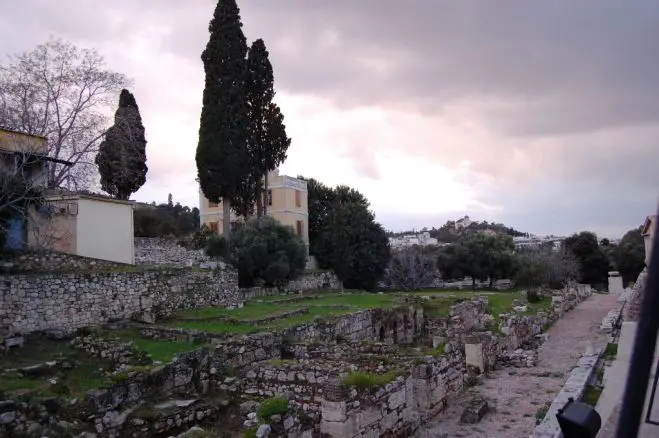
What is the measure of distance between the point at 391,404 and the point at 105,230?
1280 cm

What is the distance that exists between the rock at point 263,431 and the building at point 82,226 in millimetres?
11473

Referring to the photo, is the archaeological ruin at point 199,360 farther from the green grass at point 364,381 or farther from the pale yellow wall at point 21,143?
the pale yellow wall at point 21,143

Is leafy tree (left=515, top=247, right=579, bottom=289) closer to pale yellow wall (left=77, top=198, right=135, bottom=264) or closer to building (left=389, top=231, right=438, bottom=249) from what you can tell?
pale yellow wall (left=77, top=198, right=135, bottom=264)

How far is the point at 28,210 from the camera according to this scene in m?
15.3

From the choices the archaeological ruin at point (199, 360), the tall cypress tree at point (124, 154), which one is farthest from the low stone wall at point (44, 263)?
the tall cypress tree at point (124, 154)

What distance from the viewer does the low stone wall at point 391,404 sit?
770cm

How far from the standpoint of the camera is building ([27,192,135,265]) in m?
16.1

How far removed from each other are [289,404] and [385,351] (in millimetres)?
4884

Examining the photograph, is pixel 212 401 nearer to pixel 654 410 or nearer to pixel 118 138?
pixel 654 410

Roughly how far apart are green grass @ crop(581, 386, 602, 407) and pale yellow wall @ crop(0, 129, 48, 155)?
53.0 feet

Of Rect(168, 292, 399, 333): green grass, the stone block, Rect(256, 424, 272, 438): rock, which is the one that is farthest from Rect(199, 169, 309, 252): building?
Rect(256, 424, 272, 438): rock

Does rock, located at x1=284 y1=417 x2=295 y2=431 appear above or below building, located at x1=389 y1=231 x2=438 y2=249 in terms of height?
below

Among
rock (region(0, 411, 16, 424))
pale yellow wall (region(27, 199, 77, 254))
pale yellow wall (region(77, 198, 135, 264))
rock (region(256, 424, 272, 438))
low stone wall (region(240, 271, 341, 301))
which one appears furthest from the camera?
low stone wall (region(240, 271, 341, 301))

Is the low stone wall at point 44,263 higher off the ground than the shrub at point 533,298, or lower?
higher
